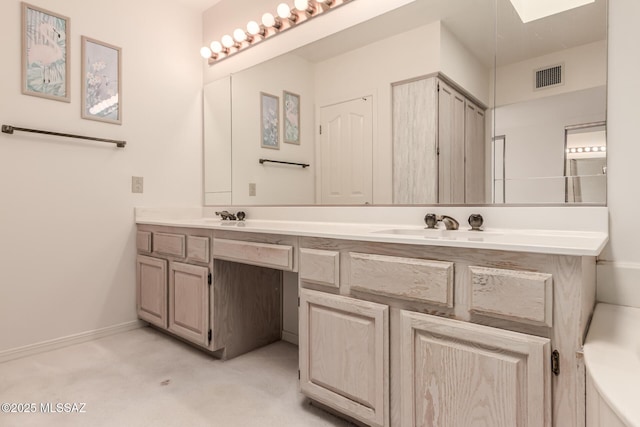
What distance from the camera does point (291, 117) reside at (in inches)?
88.2

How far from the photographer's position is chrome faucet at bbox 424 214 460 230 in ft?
5.01

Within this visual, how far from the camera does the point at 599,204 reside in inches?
50.4

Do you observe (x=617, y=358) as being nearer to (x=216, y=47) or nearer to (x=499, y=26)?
(x=499, y=26)

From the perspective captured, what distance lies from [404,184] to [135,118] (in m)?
1.90

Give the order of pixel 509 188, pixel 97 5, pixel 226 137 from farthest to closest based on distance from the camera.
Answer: pixel 226 137
pixel 97 5
pixel 509 188

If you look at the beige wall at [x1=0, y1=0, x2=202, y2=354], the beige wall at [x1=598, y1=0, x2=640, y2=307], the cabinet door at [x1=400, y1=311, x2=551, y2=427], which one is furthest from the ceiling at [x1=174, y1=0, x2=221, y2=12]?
the cabinet door at [x1=400, y1=311, x2=551, y2=427]

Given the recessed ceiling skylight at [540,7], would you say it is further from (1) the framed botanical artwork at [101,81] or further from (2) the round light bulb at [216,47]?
(1) the framed botanical artwork at [101,81]

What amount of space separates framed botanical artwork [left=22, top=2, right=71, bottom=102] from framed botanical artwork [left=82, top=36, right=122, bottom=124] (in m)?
0.10

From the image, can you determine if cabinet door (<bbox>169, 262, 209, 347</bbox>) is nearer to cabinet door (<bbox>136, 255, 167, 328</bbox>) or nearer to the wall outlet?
cabinet door (<bbox>136, 255, 167, 328</bbox>)

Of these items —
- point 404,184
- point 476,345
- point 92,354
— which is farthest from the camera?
point 92,354

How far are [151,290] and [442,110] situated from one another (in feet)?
6.71

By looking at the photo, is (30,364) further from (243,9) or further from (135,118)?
(243,9)

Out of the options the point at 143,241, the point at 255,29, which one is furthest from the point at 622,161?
the point at 143,241

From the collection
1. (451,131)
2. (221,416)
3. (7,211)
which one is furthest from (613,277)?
(7,211)
